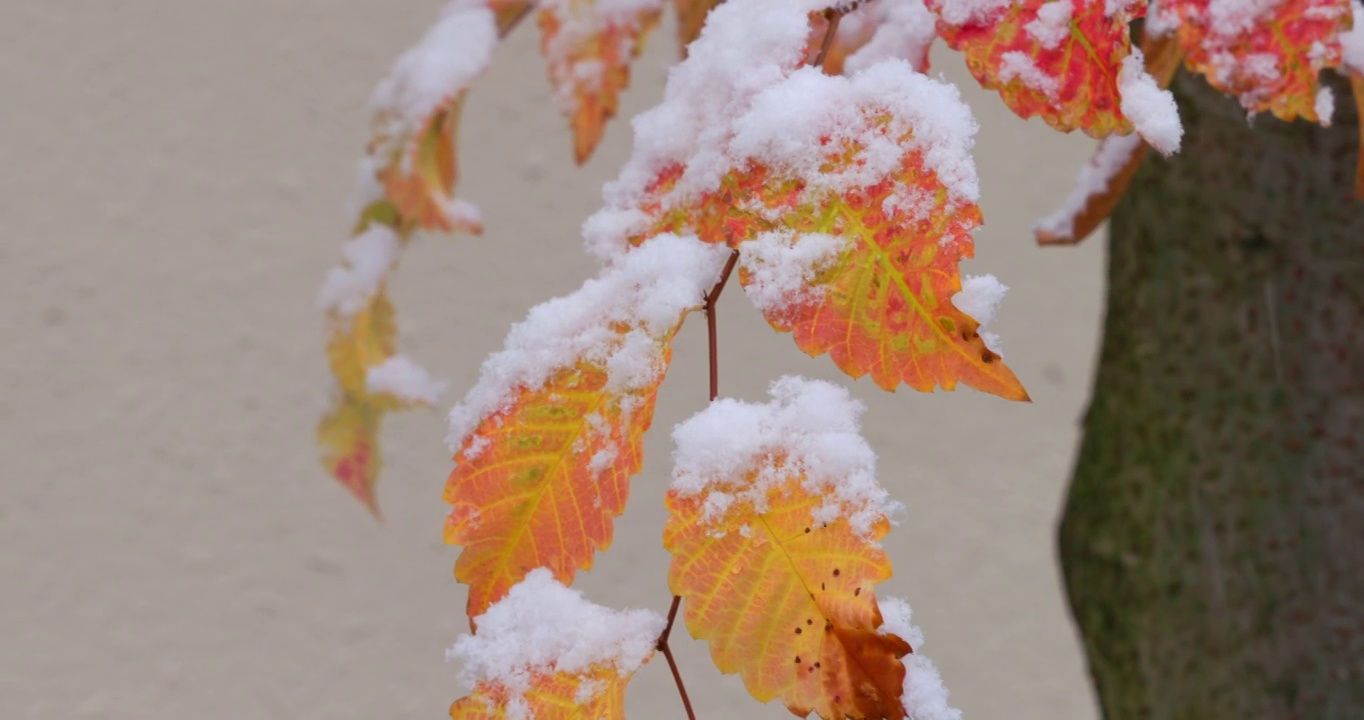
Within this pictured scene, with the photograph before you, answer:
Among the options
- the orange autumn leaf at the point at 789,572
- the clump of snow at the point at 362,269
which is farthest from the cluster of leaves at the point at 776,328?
the clump of snow at the point at 362,269

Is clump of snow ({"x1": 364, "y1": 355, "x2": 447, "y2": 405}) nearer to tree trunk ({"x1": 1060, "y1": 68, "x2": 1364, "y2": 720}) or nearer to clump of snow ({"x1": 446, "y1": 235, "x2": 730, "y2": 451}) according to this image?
clump of snow ({"x1": 446, "y1": 235, "x2": 730, "y2": 451})

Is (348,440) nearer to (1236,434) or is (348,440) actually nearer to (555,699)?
(555,699)

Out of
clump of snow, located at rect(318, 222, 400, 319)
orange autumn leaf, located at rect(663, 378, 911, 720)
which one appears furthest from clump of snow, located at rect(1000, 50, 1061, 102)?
clump of snow, located at rect(318, 222, 400, 319)

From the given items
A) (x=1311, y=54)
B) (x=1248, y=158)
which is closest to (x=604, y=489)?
(x=1311, y=54)

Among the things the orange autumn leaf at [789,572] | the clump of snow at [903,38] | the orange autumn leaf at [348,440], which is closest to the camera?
the orange autumn leaf at [789,572]

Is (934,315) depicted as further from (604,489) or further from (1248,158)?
(1248,158)

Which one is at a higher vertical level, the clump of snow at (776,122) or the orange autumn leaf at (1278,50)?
the clump of snow at (776,122)

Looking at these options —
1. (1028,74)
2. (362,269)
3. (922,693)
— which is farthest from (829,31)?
(362,269)

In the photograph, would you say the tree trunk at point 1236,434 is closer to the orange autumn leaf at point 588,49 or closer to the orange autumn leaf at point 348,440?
the orange autumn leaf at point 588,49
